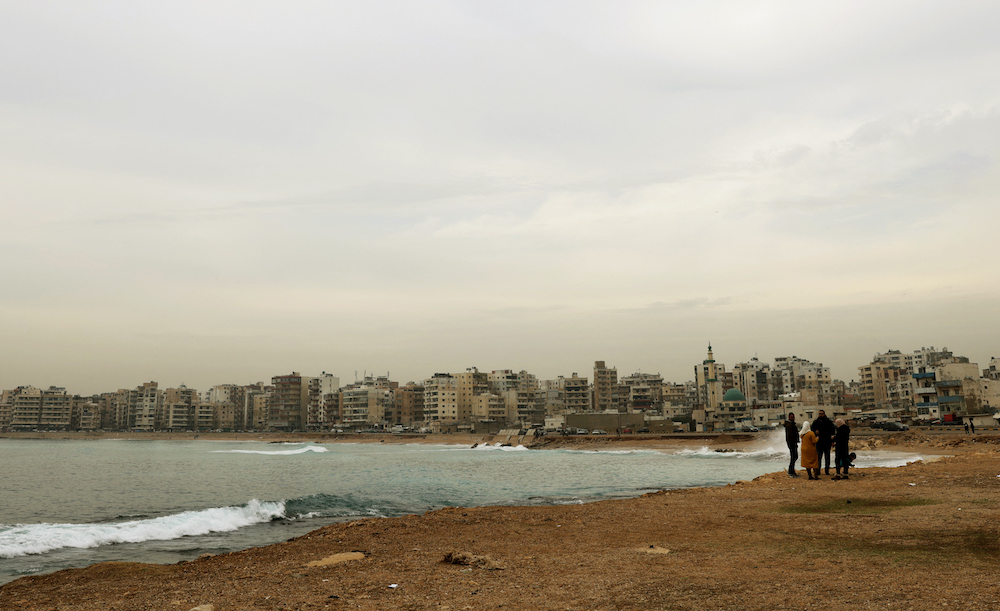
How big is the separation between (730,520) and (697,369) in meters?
183

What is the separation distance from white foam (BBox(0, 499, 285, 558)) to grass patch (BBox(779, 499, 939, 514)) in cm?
1415

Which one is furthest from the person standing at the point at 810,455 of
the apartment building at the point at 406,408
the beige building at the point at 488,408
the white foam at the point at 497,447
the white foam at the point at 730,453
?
the apartment building at the point at 406,408

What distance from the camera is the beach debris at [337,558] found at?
987cm

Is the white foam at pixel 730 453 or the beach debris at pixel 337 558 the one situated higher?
the beach debris at pixel 337 558

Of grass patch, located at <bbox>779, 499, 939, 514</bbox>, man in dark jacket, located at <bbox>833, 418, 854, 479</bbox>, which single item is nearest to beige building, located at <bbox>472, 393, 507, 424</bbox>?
man in dark jacket, located at <bbox>833, 418, 854, 479</bbox>

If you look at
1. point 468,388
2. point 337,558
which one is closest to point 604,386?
point 468,388

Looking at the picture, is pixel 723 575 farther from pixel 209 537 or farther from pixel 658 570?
pixel 209 537

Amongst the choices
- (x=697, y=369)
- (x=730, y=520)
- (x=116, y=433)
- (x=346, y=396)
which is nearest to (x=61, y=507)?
(x=730, y=520)

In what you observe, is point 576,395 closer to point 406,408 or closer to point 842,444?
point 406,408

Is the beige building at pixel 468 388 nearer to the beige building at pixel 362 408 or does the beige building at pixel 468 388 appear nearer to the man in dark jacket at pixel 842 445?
the beige building at pixel 362 408

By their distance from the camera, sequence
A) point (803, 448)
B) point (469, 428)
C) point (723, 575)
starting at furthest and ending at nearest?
point (469, 428), point (803, 448), point (723, 575)

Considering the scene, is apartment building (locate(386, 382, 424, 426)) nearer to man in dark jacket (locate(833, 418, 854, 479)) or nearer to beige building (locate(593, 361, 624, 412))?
beige building (locate(593, 361, 624, 412))

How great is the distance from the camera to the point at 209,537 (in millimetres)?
16484

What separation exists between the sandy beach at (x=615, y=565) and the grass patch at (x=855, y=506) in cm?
4
